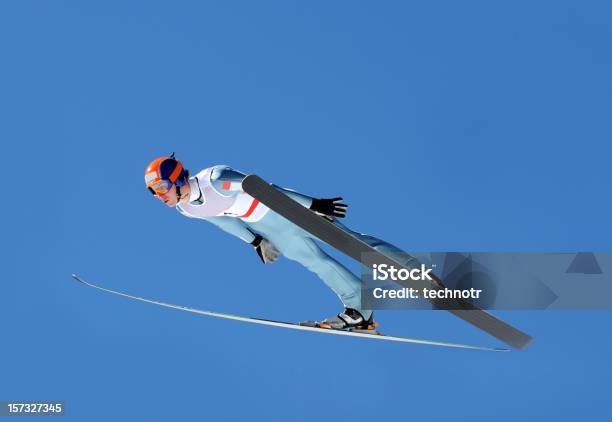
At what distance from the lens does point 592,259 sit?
10992mm

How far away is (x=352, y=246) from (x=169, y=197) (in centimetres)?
188

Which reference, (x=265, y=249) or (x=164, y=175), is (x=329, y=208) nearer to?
(x=265, y=249)

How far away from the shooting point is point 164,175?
371 inches

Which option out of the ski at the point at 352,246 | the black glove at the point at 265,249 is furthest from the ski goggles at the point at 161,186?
the black glove at the point at 265,249

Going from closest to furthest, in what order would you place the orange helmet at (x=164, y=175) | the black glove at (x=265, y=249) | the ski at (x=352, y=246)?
the ski at (x=352, y=246)
the orange helmet at (x=164, y=175)
the black glove at (x=265, y=249)

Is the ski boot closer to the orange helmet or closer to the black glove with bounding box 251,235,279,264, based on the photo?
the black glove with bounding box 251,235,279,264

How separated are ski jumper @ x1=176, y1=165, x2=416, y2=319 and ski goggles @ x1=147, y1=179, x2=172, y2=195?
10.2 inches

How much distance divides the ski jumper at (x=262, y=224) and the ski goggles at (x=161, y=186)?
259 mm

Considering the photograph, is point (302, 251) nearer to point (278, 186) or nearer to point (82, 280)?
point (278, 186)

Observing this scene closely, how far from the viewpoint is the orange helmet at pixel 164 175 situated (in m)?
9.42

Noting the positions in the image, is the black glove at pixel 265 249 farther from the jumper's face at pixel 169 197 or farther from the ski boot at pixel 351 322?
the jumper's face at pixel 169 197

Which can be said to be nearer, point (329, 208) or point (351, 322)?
point (329, 208)

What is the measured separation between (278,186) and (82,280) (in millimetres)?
4064

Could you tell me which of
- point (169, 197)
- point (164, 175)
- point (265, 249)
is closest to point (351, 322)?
point (265, 249)
